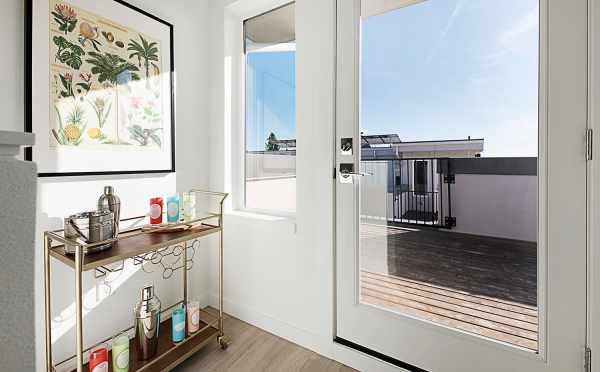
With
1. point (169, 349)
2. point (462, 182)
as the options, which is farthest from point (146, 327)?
point (462, 182)

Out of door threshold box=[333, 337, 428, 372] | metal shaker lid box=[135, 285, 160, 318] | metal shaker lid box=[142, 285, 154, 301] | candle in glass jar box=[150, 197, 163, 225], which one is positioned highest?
candle in glass jar box=[150, 197, 163, 225]

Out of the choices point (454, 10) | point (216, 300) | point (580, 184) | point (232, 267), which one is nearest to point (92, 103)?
point (232, 267)

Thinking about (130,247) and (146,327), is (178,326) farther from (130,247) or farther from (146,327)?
(130,247)

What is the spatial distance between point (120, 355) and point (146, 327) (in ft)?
0.50

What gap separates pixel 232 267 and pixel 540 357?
5.62 ft

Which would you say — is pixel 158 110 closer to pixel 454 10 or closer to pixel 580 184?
pixel 454 10

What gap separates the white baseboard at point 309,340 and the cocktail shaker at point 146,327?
25.3 inches

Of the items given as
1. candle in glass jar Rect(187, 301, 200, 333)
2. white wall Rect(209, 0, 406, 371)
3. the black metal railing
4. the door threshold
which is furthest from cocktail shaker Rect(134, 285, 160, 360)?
the black metal railing

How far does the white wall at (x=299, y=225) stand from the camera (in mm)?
1578

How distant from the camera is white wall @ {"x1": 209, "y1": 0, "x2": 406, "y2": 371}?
5.18ft

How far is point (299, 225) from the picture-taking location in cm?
169

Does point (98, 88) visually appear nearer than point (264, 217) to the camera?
Yes

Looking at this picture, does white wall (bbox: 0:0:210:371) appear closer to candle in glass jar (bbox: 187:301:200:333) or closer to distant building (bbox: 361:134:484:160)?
candle in glass jar (bbox: 187:301:200:333)

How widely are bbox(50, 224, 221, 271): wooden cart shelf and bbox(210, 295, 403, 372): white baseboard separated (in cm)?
72
